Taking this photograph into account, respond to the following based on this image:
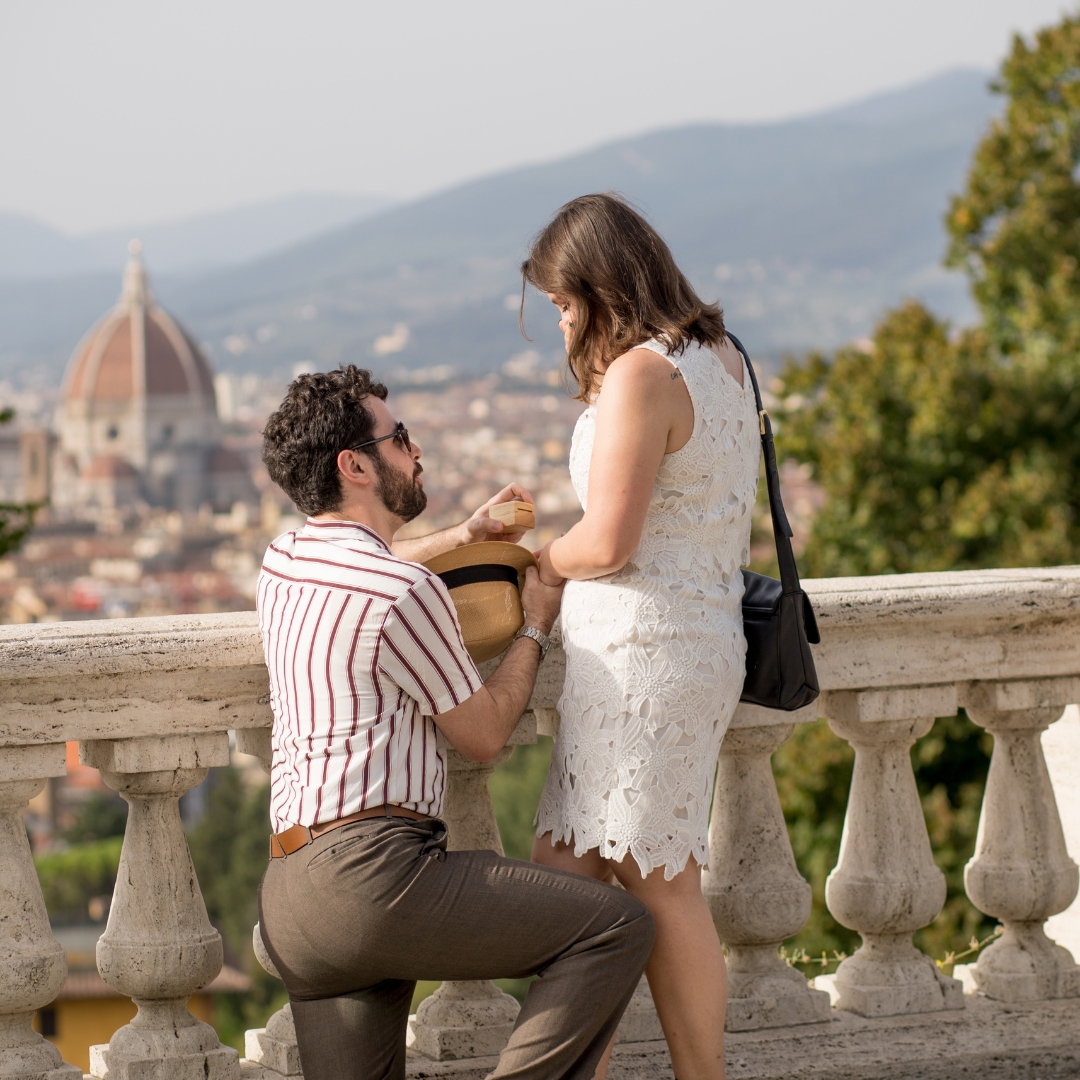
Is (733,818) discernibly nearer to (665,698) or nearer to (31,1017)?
(665,698)

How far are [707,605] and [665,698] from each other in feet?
0.50

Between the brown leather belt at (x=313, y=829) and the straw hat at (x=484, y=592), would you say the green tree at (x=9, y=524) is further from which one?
the brown leather belt at (x=313, y=829)

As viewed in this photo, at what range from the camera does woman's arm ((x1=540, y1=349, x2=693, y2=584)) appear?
6.80 ft

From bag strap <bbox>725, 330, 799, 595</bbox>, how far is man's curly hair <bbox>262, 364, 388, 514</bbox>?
568mm

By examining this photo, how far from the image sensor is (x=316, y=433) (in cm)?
210

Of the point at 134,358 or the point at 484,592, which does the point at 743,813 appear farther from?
the point at 134,358

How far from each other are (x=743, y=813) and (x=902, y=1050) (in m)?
0.50

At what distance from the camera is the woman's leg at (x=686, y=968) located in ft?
7.14

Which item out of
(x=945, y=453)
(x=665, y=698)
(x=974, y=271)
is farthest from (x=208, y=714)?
(x=974, y=271)

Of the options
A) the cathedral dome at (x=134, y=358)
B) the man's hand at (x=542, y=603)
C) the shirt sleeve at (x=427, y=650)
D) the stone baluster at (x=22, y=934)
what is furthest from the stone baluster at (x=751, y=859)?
the cathedral dome at (x=134, y=358)

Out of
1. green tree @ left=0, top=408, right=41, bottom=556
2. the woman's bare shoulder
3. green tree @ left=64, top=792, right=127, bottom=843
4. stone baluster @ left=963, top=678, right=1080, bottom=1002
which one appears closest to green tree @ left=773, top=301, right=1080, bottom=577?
→ green tree @ left=0, top=408, right=41, bottom=556

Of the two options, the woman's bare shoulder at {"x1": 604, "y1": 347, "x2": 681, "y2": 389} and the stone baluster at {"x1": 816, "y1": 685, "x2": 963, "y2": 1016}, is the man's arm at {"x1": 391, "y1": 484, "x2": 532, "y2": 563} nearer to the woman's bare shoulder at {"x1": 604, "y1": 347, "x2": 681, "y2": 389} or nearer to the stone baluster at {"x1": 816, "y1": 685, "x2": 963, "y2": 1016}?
the woman's bare shoulder at {"x1": 604, "y1": 347, "x2": 681, "y2": 389}

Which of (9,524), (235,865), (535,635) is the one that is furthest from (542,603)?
(235,865)

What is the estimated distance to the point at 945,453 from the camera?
12.4 m
